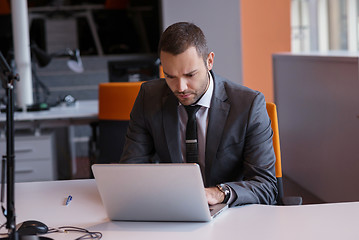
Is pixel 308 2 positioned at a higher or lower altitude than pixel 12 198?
higher

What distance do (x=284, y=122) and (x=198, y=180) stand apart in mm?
3413

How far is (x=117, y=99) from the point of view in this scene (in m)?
3.64

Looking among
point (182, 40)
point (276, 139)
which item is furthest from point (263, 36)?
point (182, 40)

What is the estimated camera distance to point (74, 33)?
7371 mm

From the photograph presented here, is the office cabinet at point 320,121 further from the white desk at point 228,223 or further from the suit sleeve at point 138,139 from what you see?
the white desk at point 228,223

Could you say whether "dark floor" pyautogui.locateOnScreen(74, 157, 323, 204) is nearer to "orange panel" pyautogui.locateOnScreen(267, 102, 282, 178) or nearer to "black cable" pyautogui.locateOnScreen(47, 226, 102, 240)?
Result: "orange panel" pyautogui.locateOnScreen(267, 102, 282, 178)

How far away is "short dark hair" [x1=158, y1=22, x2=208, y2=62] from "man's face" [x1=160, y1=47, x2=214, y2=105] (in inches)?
0.6

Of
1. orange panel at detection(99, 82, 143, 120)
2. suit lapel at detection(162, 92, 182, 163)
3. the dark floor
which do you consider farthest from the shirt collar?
the dark floor

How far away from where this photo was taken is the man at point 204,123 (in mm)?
2016

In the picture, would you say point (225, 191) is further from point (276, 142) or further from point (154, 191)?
point (276, 142)

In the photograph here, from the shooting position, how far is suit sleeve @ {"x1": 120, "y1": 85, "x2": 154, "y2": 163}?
7.50 ft

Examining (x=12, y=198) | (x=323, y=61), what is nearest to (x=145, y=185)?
(x=12, y=198)

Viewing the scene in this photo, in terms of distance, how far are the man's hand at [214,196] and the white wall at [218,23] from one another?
3983 mm

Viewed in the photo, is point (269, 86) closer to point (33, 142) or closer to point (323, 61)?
point (323, 61)
